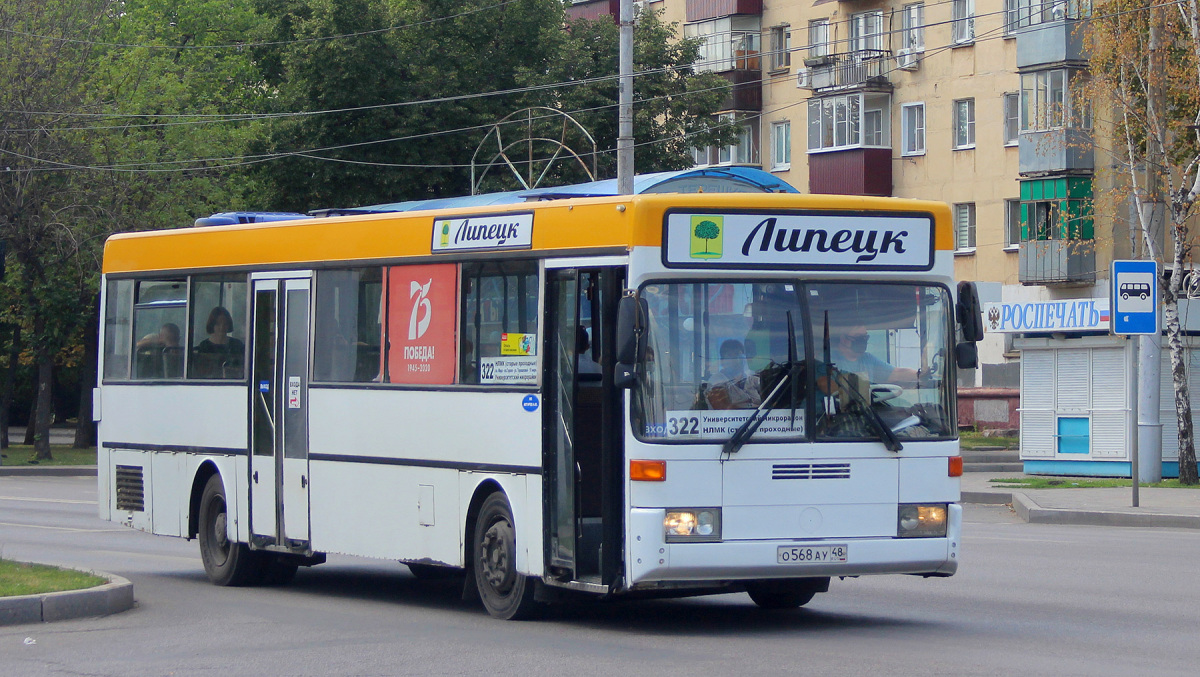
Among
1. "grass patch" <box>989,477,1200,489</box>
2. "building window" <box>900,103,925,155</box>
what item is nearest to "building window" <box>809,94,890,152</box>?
"building window" <box>900,103,925,155</box>

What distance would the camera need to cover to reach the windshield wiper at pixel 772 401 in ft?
33.7

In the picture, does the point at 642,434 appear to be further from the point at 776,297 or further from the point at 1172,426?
the point at 1172,426

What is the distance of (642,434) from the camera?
10.2m

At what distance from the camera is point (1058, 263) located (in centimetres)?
4375

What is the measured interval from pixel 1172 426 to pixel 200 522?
20003 mm

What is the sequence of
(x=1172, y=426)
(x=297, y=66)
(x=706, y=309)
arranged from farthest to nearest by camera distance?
(x=297, y=66) < (x=1172, y=426) < (x=706, y=309)

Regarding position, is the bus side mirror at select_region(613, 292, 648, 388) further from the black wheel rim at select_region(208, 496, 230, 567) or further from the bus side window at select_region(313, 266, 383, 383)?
the black wheel rim at select_region(208, 496, 230, 567)

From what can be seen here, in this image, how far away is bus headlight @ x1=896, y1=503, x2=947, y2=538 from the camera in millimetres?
10688

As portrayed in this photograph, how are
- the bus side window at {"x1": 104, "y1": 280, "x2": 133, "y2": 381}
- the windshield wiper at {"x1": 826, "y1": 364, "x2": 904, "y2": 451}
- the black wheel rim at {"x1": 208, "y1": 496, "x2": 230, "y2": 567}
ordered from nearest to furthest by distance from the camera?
1. the windshield wiper at {"x1": 826, "y1": 364, "x2": 904, "y2": 451}
2. the black wheel rim at {"x1": 208, "y1": 496, "x2": 230, "y2": 567}
3. the bus side window at {"x1": 104, "y1": 280, "x2": 133, "y2": 381}

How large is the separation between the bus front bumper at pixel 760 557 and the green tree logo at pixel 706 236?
5.27 ft

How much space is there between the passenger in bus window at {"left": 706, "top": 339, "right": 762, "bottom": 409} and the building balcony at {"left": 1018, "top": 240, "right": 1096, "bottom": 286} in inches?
1330

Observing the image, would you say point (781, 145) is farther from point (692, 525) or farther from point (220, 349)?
point (692, 525)

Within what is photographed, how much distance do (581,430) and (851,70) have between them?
40724mm

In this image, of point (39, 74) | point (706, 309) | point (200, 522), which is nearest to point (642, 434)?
point (706, 309)
